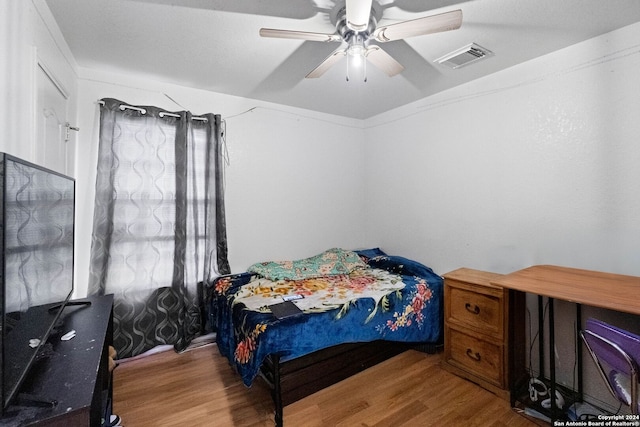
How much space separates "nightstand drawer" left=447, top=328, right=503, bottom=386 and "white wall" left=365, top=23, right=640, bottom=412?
525 millimetres

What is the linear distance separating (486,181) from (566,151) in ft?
1.95

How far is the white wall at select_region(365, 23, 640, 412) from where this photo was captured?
1.85 meters

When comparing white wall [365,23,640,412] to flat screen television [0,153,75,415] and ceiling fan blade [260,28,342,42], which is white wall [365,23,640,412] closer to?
ceiling fan blade [260,28,342,42]

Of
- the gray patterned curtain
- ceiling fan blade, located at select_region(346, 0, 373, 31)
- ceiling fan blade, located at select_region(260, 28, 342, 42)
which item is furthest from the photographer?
the gray patterned curtain

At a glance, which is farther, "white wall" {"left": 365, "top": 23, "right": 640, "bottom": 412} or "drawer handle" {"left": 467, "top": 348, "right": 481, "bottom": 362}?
"drawer handle" {"left": 467, "top": 348, "right": 481, "bottom": 362}

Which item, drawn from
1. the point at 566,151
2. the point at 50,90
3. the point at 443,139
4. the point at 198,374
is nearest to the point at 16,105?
the point at 50,90

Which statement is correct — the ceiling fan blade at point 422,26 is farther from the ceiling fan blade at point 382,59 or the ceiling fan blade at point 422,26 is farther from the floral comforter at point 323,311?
the floral comforter at point 323,311

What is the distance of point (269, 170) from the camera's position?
10.6 feet

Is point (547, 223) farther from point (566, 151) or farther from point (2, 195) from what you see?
point (2, 195)

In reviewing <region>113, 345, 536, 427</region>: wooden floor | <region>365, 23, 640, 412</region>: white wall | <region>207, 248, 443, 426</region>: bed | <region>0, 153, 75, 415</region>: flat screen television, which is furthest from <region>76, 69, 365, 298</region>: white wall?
<region>0, 153, 75, 415</region>: flat screen television

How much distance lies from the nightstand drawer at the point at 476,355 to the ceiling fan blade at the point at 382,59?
6.77 ft

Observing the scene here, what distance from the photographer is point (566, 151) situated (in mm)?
2076

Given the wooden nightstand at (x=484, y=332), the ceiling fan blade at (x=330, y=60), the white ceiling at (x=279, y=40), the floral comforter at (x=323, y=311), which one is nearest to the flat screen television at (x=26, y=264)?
the floral comforter at (x=323, y=311)

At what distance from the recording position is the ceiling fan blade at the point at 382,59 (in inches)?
65.4
